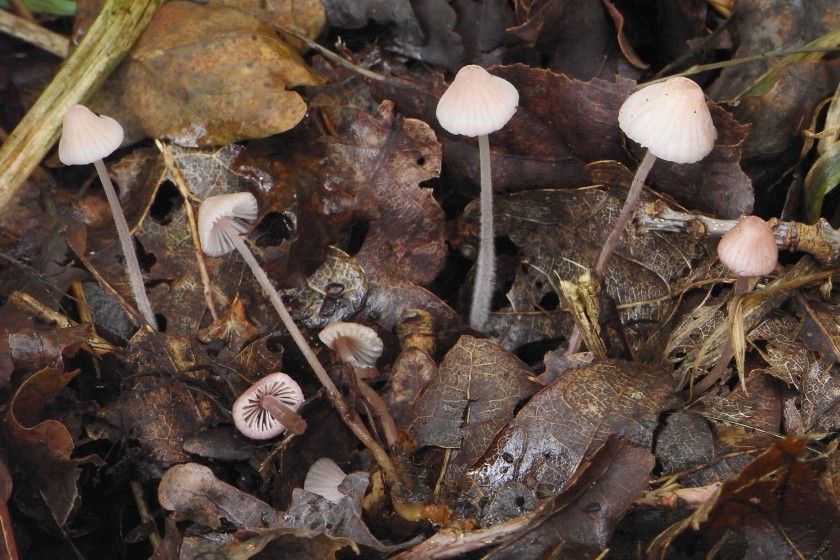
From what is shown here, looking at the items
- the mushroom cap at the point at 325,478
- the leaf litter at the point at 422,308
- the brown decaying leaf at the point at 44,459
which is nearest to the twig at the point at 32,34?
the leaf litter at the point at 422,308

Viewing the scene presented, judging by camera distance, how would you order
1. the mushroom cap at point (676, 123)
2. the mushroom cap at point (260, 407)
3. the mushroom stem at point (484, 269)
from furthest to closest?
the mushroom stem at point (484, 269)
the mushroom cap at point (260, 407)
the mushroom cap at point (676, 123)

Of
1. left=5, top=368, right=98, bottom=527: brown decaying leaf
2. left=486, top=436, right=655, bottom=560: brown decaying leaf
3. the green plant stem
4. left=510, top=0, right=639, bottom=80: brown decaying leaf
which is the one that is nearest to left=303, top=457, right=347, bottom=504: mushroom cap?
left=486, top=436, right=655, bottom=560: brown decaying leaf

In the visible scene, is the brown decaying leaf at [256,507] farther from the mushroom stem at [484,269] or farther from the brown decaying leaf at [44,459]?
the mushroom stem at [484,269]

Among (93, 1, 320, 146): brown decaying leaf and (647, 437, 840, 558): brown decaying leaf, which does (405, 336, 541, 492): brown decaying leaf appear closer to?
(647, 437, 840, 558): brown decaying leaf

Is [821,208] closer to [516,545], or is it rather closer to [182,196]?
[516,545]

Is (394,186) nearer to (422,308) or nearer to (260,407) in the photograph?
(422,308)

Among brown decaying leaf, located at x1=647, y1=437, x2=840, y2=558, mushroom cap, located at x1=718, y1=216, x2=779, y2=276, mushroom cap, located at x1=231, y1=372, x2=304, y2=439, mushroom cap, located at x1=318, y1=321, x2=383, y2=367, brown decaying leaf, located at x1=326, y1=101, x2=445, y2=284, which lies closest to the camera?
brown decaying leaf, located at x1=647, y1=437, x2=840, y2=558

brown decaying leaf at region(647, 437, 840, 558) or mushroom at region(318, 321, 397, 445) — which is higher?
brown decaying leaf at region(647, 437, 840, 558)

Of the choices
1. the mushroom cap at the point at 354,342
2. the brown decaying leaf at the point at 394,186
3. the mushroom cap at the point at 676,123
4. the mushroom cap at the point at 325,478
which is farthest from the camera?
the brown decaying leaf at the point at 394,186
